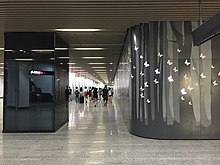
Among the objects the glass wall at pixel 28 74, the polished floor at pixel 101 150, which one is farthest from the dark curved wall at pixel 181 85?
the glass wall at pixel 28 74

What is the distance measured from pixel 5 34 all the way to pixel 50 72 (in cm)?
213

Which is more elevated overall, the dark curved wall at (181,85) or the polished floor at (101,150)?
the dark curved wall at (181,85)

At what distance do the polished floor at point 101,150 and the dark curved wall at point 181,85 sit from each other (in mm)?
487

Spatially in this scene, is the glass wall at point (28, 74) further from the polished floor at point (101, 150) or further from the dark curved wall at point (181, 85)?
the dark curved wall at point (181, 85)

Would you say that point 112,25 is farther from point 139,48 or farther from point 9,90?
point 9,90

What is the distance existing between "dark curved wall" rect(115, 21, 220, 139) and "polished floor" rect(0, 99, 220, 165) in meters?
0.49

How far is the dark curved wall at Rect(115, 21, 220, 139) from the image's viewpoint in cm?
882

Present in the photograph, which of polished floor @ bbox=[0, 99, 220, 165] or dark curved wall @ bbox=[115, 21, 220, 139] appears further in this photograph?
dark curved wall @ bbox=[115, 21, 220, 139]

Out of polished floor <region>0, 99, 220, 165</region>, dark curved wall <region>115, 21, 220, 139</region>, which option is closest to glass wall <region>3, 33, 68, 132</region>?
polished floor <region>0, 99, 220, 165</region>

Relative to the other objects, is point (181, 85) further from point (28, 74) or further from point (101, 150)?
point (28, 74)

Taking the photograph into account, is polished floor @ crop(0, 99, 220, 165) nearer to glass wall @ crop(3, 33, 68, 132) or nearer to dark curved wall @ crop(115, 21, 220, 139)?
dark curved wall @ crop(115, 21, 220, 139)

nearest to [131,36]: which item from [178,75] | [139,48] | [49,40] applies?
[139,48]

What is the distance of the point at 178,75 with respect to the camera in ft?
29.2

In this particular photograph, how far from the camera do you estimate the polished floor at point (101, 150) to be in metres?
6.15
